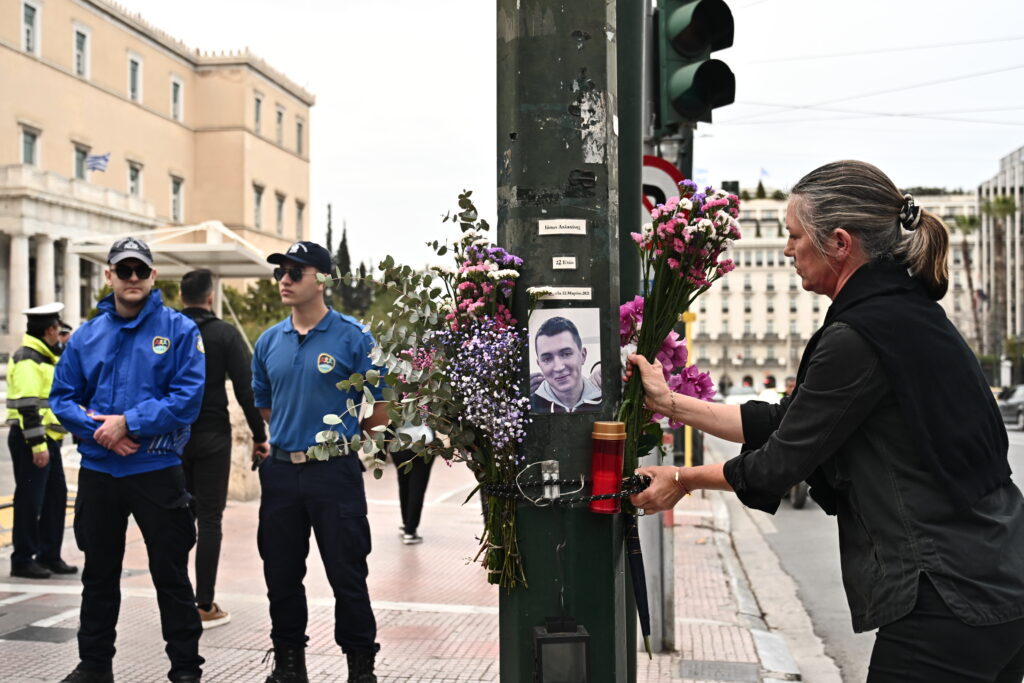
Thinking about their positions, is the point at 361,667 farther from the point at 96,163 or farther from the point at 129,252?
the point at 96,163

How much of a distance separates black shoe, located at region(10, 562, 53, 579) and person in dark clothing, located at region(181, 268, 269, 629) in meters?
1.88

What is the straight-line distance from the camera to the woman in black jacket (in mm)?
2492

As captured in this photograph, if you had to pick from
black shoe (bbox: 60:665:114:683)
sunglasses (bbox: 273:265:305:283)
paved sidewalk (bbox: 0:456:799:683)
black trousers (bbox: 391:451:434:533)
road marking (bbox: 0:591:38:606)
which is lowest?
paved sidewalk (bbox: 0:456:799:683)

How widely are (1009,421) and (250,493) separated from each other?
100 ft

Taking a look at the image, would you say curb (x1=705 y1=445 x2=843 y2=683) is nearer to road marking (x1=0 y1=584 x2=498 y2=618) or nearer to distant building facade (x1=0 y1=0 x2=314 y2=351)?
road marking (x1=0 y1=584 x2=498 y2=618)

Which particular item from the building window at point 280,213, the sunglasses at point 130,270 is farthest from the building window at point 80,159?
the sunglasses at point 130,270

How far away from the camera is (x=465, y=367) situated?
119 inches

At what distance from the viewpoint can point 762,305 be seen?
144 meters

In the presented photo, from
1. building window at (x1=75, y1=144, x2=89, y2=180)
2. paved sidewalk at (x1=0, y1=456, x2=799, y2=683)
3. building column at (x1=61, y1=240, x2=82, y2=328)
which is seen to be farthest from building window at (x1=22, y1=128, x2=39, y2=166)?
paved sidewalk at (x1=0, y1=456, x2=799, y2=683)

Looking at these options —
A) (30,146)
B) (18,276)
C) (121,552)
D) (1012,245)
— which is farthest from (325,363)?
(1012,245)

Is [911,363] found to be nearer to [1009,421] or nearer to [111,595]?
[111,595]

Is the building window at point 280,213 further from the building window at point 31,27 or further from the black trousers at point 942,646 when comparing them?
the black trousers at point 942,646

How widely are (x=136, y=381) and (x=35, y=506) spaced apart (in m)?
3.72

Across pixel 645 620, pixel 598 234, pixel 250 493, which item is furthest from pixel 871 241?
pixel 250 493
